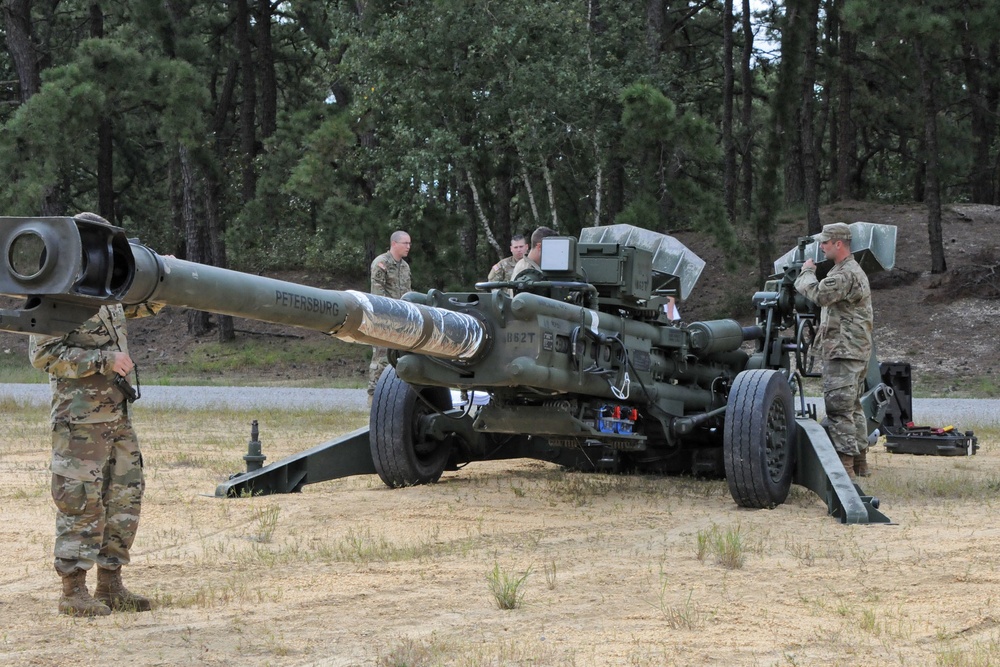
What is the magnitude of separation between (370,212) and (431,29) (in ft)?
11.8

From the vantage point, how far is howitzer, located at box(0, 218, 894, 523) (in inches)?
296

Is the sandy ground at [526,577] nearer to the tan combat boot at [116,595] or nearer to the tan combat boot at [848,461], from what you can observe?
the tan combat boot at [116,595]

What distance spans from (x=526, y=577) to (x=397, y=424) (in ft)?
10.8

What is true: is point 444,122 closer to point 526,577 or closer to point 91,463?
point 526,577

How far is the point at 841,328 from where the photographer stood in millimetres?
10453

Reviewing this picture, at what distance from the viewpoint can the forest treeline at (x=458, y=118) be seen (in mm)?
21828

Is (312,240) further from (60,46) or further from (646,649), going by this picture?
(646,649)

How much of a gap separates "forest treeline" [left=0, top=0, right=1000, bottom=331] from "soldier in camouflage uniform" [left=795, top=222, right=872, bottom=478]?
34.0 ft

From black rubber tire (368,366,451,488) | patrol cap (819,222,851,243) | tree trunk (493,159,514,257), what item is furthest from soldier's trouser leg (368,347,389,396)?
tree trunk (493,159,514,257)

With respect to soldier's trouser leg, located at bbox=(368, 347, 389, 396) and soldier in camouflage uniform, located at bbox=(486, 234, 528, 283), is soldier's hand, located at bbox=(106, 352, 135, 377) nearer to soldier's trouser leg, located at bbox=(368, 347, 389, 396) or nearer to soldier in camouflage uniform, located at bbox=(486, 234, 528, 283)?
soldier in camouflage uniform, located at bbox=(486, 234, 528, 283)

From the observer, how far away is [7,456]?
12.0 metres

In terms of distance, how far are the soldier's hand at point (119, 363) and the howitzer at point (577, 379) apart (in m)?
0.72

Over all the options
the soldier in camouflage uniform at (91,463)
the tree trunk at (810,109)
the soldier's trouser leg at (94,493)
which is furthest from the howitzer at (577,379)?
the tree trunk at (810,109)

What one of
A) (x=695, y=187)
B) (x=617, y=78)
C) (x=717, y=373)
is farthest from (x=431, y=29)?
(x=717, y=373)
